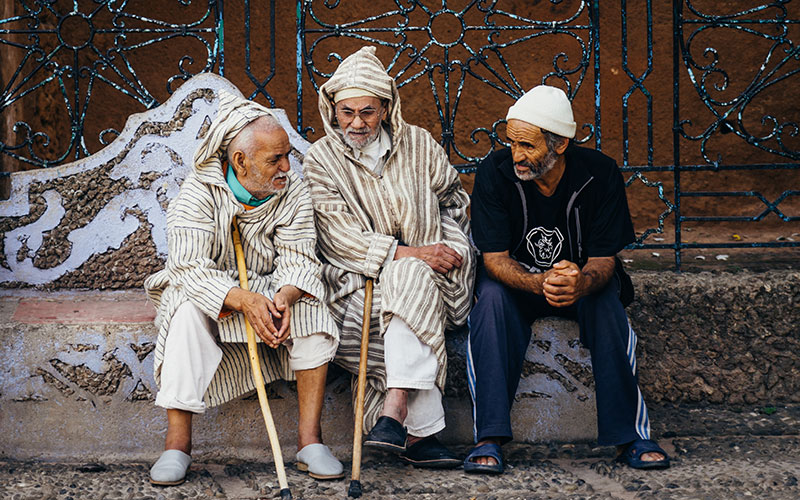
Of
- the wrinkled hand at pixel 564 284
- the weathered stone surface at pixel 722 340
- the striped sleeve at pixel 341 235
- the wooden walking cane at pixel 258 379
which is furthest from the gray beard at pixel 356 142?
the weathered stone surface at pixel 722 340

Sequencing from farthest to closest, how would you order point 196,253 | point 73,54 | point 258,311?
point 73,54 < point 196,253 < point 258,311

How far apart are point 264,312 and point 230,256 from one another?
41 centimetres

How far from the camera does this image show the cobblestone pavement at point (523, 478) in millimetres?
3572

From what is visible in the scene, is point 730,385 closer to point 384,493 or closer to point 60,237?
point 384,493

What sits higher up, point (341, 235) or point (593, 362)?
point (341, 235)

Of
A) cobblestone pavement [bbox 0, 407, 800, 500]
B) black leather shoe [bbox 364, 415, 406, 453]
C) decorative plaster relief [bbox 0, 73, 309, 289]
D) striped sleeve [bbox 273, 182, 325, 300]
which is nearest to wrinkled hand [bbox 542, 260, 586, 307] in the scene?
cobblestone pavement [bbox 0, 407, 800, 500]

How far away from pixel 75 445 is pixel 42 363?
1.25 feet

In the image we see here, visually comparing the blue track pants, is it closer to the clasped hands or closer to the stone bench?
the stone bench

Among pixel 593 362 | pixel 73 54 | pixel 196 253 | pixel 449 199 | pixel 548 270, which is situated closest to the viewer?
pixel 196 253

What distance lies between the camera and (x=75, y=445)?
405cm

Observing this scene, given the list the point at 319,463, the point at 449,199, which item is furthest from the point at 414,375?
the point at 449,199

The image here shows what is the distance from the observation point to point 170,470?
3.61 meters

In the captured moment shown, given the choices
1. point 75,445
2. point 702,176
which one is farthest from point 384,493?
point 702,176

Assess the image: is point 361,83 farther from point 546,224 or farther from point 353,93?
point 546,224
